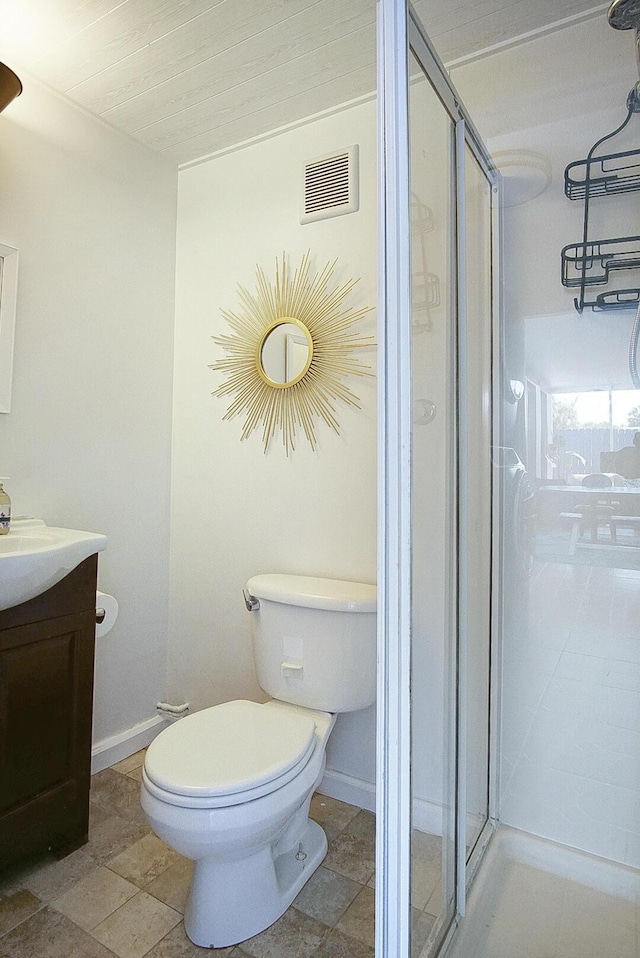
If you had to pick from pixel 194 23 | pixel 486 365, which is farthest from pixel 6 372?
pixel 486 365

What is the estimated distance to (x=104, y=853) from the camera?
5.41 feet

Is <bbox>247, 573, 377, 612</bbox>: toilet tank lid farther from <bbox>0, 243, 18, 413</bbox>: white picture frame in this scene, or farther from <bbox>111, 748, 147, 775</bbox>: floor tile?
<bbox>0, 243, 18, 413</bbox>: white picture frame

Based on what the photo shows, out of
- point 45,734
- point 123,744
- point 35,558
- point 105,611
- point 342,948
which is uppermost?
point 35,558

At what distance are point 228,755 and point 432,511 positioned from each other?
2.61 feet

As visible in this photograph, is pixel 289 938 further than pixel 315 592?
No

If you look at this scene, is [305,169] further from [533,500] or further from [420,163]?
[533,500]

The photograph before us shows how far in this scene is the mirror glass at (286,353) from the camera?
2020mm

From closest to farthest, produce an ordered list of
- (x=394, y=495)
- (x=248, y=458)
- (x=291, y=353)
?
(x=394, y=495)
(x=291, y=353)
(x=248, y=458)

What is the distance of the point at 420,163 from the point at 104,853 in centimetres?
192

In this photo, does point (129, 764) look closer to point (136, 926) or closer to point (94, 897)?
point (94, 897)

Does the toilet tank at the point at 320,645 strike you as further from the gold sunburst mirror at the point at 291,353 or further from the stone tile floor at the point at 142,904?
the gold sunburst mirror at the point at 291,353

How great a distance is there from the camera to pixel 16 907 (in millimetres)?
1437

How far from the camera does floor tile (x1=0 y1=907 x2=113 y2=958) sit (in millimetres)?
1306

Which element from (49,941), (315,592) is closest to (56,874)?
(49,941)
